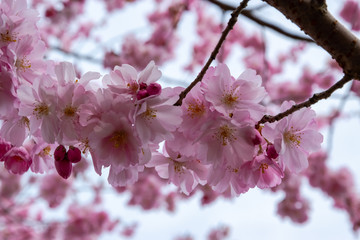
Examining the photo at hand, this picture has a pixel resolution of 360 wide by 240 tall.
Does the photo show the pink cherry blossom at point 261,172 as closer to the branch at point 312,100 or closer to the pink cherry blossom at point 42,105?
the branch at point 312,100

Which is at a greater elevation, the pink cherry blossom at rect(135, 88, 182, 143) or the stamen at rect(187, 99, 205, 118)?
the stamen at rect(187, 99, 205, 118)

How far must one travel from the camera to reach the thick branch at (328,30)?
123 centimetres

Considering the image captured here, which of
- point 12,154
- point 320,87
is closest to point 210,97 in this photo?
point 12,154

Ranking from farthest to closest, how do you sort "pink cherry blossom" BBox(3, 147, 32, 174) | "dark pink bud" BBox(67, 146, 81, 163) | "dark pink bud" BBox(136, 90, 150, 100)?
"pink cherry blossom" BBox(3, 147, 32, 174), "dark pink bud" BBox(67, 146, 81, 163), "dark pink bud" BBox(136, 90, 150, 100)

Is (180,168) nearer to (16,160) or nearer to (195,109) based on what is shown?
(195,109)

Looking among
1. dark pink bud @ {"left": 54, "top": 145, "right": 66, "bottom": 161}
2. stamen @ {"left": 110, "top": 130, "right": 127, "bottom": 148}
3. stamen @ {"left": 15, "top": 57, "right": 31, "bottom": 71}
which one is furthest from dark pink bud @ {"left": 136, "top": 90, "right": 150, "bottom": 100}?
stamen @ {"left": 15, "top": 57, "right": 31, "bottom": 71}

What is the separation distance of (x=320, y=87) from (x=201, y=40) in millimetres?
2973

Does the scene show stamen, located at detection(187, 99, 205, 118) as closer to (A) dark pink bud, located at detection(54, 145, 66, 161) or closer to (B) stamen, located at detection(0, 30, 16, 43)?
(A) dark pink bud, located at detection(54, 145, 66, 161)

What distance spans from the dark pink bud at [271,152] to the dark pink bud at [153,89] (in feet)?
1.49

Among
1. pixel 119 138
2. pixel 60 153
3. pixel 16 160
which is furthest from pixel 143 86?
pixel 16 160

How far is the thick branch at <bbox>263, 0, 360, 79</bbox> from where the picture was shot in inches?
48.5

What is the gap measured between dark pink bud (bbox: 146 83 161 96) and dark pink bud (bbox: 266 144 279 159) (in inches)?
17.8

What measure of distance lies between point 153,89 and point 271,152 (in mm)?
484

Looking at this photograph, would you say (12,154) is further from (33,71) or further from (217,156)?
(217,156)
